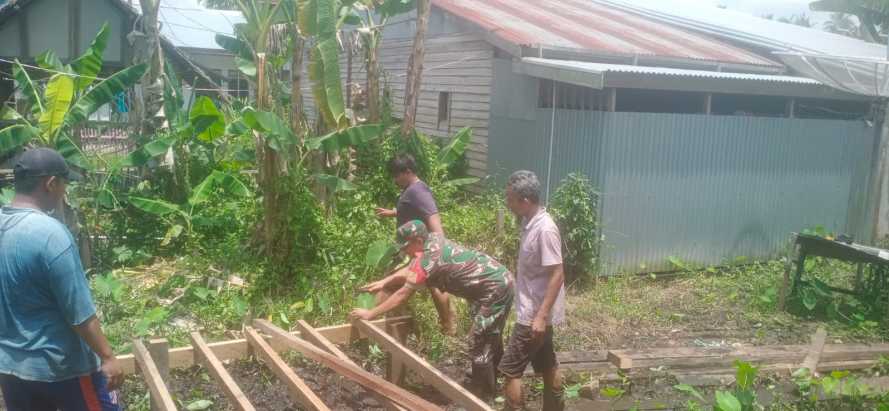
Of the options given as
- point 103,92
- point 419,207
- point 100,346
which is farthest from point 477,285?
point 103,92

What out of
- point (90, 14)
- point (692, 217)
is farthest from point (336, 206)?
point (90, 14)

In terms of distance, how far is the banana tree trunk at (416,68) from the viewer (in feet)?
30.6

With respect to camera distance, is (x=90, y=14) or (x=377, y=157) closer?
(x=377, y=157)

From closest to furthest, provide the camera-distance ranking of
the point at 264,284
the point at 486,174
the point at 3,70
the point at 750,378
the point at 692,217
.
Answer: the point at 750,378 → the point at 264,284 → the point at 692,217 → the point at 486,174 → the point at 3,70

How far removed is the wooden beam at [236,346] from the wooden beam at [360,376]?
0.27 metres

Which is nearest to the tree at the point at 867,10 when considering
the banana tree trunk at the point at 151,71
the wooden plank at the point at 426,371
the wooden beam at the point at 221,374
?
the banana tree trunk at the point at 151,71

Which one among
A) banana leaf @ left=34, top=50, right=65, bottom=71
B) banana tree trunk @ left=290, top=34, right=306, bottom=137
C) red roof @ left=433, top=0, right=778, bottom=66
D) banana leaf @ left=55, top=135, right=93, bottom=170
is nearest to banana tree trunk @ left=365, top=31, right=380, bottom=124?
red roof @ left=433, top=0, right=778, bottom=66

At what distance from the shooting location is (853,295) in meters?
7.97

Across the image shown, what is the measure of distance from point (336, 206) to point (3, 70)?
8.74 metres

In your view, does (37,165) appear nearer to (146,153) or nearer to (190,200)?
(190,200)

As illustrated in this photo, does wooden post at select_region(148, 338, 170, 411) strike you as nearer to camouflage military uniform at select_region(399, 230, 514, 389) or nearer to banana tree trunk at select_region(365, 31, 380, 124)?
camouflage military uniform at select_region(399, 230, 514, 389)

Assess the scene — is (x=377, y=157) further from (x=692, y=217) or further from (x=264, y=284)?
(x=692, y=217)

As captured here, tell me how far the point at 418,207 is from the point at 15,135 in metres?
4.47

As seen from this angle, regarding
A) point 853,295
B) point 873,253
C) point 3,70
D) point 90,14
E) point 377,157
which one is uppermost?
point 90,14
